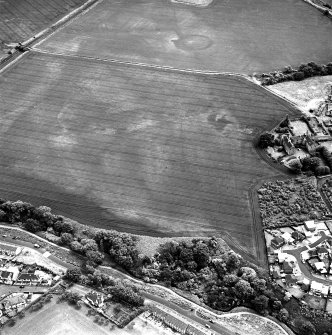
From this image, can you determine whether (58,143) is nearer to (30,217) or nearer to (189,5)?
(30,217)

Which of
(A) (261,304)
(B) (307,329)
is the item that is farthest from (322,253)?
(A) (261,304)

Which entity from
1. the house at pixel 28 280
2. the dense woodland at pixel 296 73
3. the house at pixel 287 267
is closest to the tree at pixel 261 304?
the house at pixel 287 267

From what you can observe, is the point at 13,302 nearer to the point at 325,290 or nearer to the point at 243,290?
the point at 243,290

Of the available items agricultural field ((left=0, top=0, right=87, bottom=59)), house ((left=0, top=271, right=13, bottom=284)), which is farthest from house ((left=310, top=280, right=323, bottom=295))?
agricultural field ((left=0, top=0, right=87, bottom=59))

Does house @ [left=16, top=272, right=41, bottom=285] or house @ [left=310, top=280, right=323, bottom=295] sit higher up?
house @ [left=16, top=272, right=41, bottom=285]

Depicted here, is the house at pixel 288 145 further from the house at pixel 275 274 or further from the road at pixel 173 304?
the road at pixel 173 304

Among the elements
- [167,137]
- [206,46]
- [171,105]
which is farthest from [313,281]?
[206,46]

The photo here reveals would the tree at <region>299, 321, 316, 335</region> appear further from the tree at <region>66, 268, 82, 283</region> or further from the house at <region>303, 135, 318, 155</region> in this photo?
the house at <region>303, 135, 318, 155</region>
